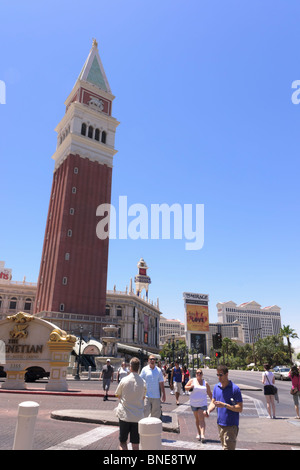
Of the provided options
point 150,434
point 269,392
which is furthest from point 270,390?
point 150,434

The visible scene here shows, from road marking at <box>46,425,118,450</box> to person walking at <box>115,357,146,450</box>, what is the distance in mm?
1588

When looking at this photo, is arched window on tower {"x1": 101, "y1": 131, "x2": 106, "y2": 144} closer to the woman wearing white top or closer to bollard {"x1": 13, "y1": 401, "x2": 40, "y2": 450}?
the woman wearing white top

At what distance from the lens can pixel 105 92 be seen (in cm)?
6294

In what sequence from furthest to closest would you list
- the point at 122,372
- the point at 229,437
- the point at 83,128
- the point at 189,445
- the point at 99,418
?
the point at 83,128
the point at 122,372
the point at 99,418
the point at 189,445
the point at 229,437

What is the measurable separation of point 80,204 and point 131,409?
50.4 m

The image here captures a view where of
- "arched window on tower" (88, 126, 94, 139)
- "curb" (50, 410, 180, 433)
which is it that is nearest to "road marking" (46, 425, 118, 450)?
"curb" (50, 410, 180, 433)

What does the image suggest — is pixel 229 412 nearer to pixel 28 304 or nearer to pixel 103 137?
pixel 103 137

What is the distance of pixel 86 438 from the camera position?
24.1 feet

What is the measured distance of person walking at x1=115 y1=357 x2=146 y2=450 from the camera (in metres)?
5.53
